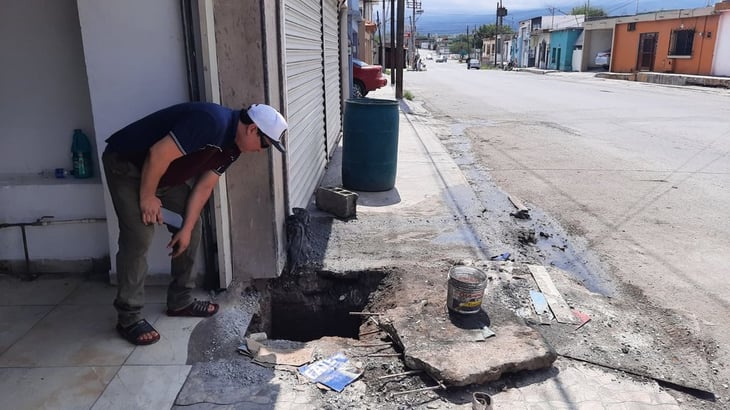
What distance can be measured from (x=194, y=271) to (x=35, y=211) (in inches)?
52.8

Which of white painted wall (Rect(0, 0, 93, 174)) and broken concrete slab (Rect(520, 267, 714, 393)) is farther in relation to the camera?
white painted wall (Rect(0, 0, 93, 174))

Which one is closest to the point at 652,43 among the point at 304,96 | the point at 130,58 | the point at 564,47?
the point at 564,47

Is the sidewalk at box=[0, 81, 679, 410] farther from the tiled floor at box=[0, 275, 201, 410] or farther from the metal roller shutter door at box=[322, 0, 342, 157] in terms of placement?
the metal roller shutter door at box=[322, 0, 342, 157]

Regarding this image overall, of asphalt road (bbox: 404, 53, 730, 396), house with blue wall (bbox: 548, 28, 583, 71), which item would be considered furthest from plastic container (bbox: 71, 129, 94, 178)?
house with blue wall (bbox: 548, 28, 583, 71)

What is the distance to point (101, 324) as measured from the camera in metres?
3.62

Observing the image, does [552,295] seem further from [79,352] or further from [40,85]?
[40,85]

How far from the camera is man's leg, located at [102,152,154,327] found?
317 centimetres

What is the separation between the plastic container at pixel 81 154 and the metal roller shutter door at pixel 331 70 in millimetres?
4853

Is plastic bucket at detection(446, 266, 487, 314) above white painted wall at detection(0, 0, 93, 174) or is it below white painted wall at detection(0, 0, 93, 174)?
below

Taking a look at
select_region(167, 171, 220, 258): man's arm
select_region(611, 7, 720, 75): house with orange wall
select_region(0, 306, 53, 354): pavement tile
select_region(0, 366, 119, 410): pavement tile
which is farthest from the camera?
select_region(611, 7, 720, 75): house with orange wall

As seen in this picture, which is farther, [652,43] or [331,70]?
[652,43]

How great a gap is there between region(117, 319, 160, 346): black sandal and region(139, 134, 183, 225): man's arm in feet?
2.30

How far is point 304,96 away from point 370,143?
1.19 meters

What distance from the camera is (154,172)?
2.98 m
